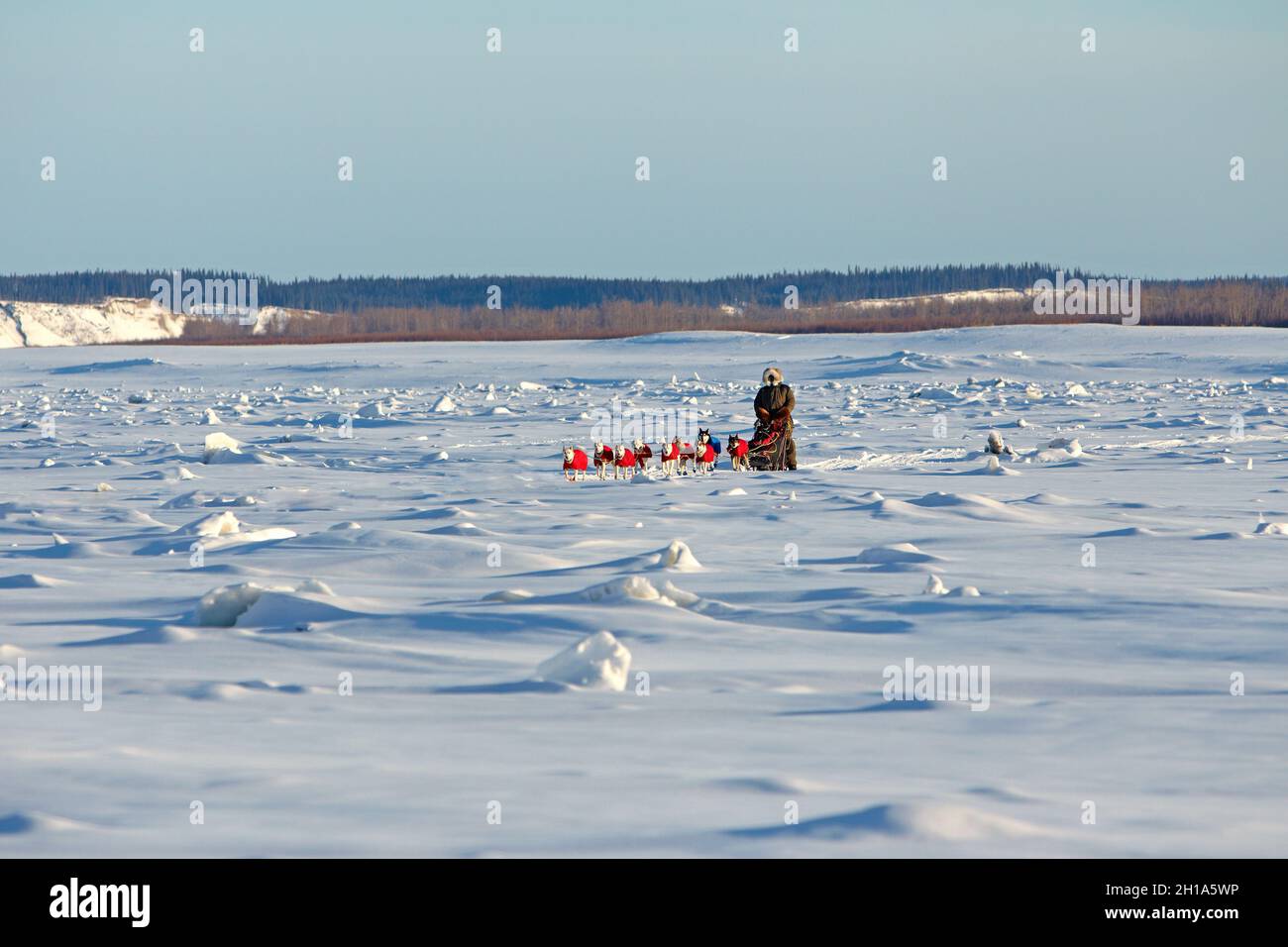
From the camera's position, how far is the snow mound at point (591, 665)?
4098 mm

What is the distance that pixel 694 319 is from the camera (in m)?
89.6

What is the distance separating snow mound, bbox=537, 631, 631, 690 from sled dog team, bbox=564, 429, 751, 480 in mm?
6837

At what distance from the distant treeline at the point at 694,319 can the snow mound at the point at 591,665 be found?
5425 cm

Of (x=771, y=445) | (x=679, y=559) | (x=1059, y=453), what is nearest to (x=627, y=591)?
(x=679, y=559)

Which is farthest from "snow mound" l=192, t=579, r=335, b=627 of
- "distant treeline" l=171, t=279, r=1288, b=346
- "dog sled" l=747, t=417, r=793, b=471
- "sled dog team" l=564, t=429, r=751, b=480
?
"distant treeline" l=171, t=279, r=1288, b=346

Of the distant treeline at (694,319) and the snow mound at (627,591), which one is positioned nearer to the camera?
the snow mound at (627,591)

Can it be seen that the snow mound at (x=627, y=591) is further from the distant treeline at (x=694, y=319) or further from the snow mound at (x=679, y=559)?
the distant treeline at (x=694, y=319)

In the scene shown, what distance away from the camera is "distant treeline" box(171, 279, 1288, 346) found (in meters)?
63.4

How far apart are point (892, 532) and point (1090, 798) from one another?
4.80 meters

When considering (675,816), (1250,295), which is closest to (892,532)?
(675,816)

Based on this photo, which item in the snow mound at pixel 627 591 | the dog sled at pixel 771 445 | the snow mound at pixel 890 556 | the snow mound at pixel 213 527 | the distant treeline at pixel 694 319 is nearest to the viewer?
the snow mound at pixel 627 591

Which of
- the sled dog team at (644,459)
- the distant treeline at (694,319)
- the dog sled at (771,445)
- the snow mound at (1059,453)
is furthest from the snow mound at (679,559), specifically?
the distant treeline at (694,319)

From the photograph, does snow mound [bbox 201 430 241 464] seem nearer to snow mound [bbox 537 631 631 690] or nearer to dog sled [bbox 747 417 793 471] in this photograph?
dog sled [bbox 747 417 793 471]

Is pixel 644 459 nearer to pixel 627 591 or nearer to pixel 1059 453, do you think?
pixel 1059 453
